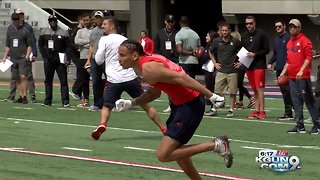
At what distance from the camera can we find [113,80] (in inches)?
625

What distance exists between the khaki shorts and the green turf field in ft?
1.97

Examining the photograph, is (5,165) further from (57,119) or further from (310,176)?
(57,119)

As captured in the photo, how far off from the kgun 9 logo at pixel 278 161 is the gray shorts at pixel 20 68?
35.6 feet

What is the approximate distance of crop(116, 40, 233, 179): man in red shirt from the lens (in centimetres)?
1037

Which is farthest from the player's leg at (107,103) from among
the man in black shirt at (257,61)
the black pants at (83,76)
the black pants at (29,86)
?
the black pants at (29,86)

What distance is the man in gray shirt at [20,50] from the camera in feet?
72.4

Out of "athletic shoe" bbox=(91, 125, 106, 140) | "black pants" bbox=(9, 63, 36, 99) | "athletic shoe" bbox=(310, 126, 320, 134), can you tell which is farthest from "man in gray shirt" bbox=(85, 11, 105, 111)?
"athletic shoe" bbox=(310, 126, 320, 134)

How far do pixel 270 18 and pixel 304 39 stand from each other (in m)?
17.5

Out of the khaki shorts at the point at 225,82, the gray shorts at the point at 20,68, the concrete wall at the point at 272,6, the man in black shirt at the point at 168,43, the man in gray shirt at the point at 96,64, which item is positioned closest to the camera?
the khaki shorts at the point at 225,82

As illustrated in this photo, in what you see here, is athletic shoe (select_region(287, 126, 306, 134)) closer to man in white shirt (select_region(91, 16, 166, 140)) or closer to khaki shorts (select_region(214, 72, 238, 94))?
man in white shirt (select_region(91, 16, 166, 140))

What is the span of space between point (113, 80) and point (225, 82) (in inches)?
170

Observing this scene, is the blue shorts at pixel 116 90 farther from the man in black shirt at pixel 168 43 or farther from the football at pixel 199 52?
the man in black shirt at pixel 168 43

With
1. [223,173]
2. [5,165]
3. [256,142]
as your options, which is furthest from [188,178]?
[256,142]

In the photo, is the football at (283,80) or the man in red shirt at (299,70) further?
the football at (283,80)
